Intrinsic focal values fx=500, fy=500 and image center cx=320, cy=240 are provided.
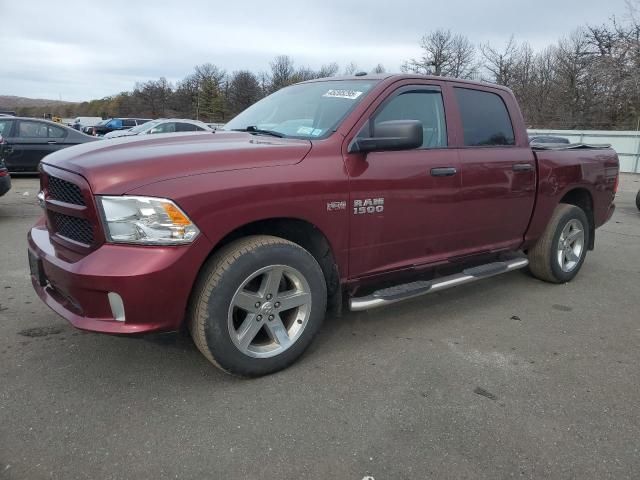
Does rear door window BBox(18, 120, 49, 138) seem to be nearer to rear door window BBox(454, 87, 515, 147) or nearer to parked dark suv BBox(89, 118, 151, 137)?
rear door window BBox(454, 87, 515, 147)

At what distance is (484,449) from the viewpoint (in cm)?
241

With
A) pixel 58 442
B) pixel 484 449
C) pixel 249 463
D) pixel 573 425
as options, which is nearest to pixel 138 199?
pixel 58 442

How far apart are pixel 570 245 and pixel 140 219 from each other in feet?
14.6

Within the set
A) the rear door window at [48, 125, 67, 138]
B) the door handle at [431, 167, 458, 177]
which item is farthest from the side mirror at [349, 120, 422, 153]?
the rear door window at [48, 125, 67, 138]

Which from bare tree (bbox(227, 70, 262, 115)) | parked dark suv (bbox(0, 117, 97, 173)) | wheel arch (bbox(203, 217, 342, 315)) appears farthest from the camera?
bare tree (bbox(227, 70, 262, 115))

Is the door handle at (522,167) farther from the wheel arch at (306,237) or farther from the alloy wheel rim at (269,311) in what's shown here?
the alloy wheel rim at (269,311)

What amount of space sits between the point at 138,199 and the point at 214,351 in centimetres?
92

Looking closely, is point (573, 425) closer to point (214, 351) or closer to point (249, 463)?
point (249, 463)

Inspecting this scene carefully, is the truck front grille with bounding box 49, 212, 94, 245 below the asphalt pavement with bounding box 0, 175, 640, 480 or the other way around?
the other way around

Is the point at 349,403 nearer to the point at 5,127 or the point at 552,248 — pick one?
the point at 552,248

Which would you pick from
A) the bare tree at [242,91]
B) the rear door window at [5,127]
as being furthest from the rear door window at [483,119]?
the bare tree at [242,91]

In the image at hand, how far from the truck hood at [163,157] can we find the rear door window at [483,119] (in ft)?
5.14

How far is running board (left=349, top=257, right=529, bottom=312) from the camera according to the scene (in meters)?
3.32

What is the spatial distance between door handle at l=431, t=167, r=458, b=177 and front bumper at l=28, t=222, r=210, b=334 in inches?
69.9
